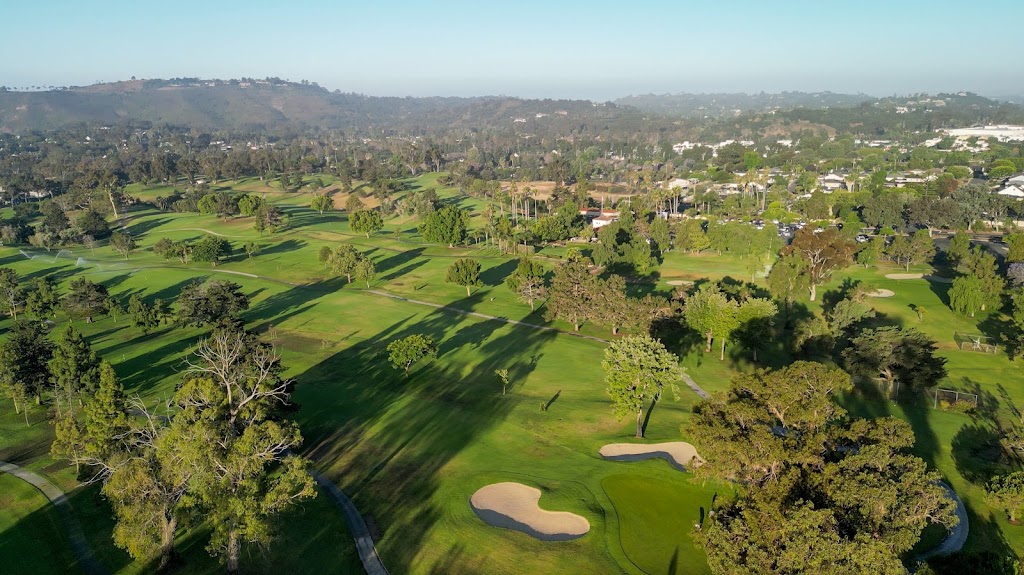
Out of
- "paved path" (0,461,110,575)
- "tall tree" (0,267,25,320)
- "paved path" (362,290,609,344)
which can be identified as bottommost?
"paved path" (362,290,609,344)

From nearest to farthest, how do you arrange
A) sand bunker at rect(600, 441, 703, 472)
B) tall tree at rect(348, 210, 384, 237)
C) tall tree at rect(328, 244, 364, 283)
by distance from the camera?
1. sand bunker at rect(600, 441, 703, 472)
2. tall tree at rect(328, 244, 364, 283)
3. tall tree at rect(348, 210, 384, 237)

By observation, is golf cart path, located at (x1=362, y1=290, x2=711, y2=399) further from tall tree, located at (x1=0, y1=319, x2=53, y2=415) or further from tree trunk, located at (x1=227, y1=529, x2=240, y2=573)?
tall tree, located at (x1=0, y1=319, x2=53, y2=415)

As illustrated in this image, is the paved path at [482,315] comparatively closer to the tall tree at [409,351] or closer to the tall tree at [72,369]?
the tall tree at [409,351]

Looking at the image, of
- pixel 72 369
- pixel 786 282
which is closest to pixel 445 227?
pixel 786 282

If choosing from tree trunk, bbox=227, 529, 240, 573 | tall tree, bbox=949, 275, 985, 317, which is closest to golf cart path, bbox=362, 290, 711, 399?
tree trunk, bbox=227, 529, 240, 573

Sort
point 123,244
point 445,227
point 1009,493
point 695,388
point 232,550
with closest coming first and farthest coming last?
point 232,550 < point 1009,493 < point 695,388 < point 123,244 < point 445,227

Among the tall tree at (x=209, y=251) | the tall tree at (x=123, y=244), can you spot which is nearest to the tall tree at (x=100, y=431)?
the tall tree at (x=209, y=251)

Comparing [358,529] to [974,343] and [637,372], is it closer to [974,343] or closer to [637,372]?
[637,372]

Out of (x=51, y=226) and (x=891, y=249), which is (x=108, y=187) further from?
(x=891, y=249)
